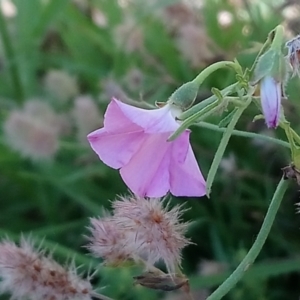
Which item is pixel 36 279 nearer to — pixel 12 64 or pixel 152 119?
pixel 152 119

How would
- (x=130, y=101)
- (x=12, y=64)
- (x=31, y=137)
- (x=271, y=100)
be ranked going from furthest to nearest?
(x=12, y=64), (x=31, y=137), (x=130, y=101), (x=271, y=100)

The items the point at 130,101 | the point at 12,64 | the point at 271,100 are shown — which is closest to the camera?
the point at 271,100

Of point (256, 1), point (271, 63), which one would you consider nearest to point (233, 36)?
point (256, 1)

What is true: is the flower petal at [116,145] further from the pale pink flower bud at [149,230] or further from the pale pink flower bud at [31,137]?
the pale pink flower bud at [31,137]

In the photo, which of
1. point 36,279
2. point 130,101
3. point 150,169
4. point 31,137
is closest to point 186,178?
point 150,169

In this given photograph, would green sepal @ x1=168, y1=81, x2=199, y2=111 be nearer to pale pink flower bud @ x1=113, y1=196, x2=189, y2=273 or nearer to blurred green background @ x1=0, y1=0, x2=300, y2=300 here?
pale pink flower bud @ x1=113, y1=196, x2=189, y2=273

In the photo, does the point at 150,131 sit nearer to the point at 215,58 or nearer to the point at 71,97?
the point at 215,58

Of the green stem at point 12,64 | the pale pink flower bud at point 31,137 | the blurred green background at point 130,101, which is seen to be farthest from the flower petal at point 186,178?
the green stem at point 12,64
